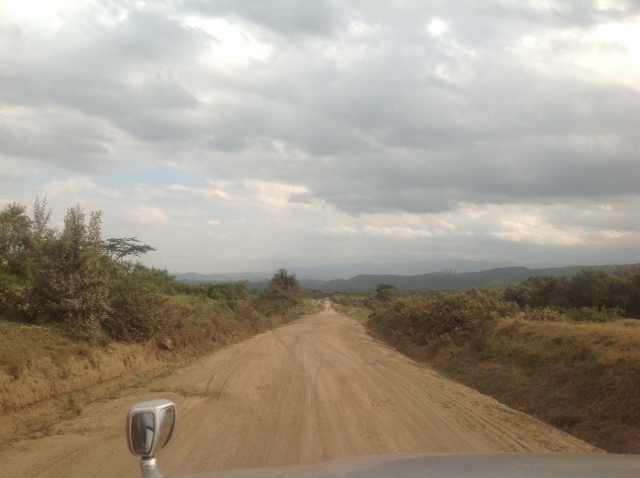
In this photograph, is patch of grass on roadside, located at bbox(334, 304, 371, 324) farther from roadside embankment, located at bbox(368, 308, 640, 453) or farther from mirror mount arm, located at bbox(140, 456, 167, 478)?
mirror mount arm, located at bbox(140, 456, 167, 478)

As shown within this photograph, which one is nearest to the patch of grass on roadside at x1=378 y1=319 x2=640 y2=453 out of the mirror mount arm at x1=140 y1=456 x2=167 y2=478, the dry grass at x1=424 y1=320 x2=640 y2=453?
the dry grass at x1=424 y1=320 x2=640 y2=453

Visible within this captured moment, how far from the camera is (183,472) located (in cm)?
679

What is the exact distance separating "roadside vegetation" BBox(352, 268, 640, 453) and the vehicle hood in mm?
5816

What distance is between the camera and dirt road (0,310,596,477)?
7.39m

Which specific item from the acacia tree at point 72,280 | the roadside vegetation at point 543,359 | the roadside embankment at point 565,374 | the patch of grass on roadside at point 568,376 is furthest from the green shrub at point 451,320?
the acacia tree at point 72,280

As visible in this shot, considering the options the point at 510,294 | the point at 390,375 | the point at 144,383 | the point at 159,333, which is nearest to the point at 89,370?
the point at 144,383

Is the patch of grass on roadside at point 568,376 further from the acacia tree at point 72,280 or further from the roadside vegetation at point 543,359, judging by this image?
the acacia tree at point 72,280

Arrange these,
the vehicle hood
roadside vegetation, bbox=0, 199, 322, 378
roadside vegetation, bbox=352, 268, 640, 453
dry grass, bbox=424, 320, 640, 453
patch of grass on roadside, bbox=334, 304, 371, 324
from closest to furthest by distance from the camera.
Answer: the vehicle hood
dry grass, bbox=424, 320, 640, 453
roadside vegetation, bbox=352, 268, 640, 453
roadside vegetation, bbox=0, 199, 322, 378
patch of grass on roadside, bbox=334, 304, 371, 324

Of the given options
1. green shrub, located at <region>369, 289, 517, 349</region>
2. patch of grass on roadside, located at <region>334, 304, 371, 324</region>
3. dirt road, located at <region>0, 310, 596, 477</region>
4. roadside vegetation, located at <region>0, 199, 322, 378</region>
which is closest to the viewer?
dirt road, located at <region>0, 310, 596, 477</region>

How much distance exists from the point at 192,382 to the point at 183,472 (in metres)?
7.04

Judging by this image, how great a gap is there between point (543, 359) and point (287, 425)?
8.21 meters

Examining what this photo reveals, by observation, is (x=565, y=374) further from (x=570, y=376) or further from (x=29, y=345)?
(x=29, y=345)

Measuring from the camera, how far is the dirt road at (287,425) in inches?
291

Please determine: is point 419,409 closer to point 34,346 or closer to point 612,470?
point 612,470
